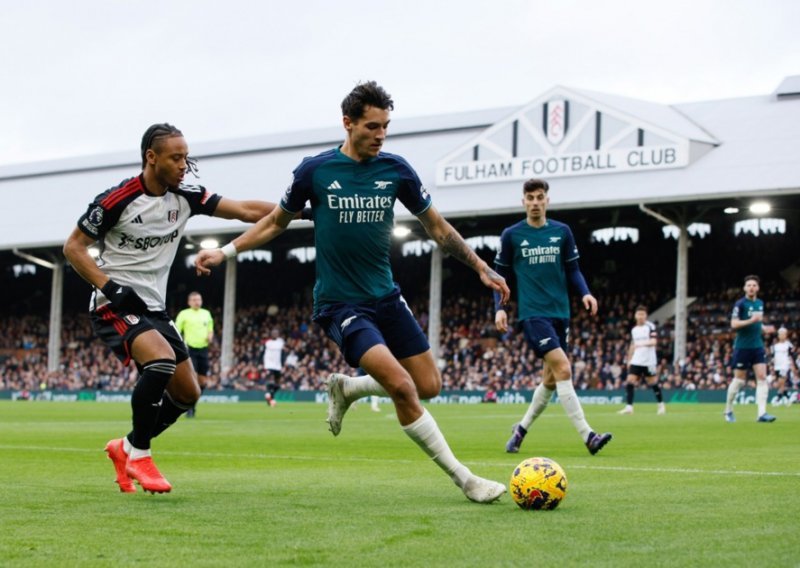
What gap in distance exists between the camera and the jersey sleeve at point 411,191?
24.0 feet

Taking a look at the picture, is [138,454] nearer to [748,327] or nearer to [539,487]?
[539,487]

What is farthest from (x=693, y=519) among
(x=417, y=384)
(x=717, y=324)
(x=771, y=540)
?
(x=717, y=324)

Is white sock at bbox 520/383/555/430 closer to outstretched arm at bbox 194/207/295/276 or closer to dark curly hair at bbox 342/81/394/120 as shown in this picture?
outstretched arm at bbox 194/207/295/276

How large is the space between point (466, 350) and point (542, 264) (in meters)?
33.2

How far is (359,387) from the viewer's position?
790 cm

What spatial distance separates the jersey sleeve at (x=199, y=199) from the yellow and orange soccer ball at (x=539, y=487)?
2880 millimetres

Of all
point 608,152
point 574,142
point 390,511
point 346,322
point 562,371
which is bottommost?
point 390,511

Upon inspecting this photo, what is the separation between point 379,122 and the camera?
707 cm

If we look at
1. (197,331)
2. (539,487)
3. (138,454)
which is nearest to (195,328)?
(197,331)

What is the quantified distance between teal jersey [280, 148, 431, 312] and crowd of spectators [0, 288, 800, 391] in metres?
28.8

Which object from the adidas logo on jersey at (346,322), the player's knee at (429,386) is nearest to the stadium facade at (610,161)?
the player's knee at (429,386)

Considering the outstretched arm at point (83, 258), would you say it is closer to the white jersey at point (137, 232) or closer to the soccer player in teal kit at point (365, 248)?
the white jersey at point (137, 232)

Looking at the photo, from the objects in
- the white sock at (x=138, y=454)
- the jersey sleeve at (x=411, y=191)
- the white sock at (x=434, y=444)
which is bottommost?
the white sock at (x=138, y=454)

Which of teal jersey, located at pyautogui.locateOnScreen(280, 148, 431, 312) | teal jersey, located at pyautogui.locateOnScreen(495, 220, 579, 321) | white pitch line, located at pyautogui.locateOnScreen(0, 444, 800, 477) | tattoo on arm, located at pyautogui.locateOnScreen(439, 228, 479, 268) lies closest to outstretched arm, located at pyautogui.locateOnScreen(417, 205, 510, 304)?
tattoo on arm, located at pyautogui.locateOnScreen(439, 228, 479, 268)
